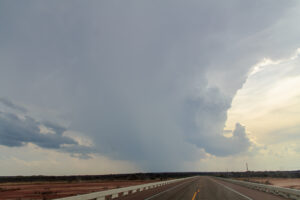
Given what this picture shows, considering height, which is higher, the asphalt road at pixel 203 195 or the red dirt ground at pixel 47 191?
the asphalt road at pixel 203 195

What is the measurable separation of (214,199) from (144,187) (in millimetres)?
12886

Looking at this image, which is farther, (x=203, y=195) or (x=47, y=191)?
(x=47, y=191)

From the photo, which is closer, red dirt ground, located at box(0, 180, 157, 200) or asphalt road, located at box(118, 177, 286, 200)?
asphalt road, located at box(118, 177, 286, 200)

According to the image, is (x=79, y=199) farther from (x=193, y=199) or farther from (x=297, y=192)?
(x=297, y=192)

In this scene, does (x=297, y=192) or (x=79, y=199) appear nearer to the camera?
(x=79, y=199)

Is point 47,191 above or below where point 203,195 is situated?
below

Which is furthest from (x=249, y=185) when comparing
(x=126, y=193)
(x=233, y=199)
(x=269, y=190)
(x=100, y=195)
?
(x=100, y=195)

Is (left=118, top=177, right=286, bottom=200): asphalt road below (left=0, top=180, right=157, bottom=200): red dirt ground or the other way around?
the other way around

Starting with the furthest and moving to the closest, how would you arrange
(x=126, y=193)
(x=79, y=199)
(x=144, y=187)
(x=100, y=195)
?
(x=144, y=187), (x=126, y=193), (x=100, y=195), (x=79, y=199)

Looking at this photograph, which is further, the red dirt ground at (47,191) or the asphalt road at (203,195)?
the red dirt ground at (47,191)

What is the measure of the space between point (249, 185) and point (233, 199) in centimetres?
1702

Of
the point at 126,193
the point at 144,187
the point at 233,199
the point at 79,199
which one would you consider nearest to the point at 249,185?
the point at 144,187

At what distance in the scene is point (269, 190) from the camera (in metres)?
20.8

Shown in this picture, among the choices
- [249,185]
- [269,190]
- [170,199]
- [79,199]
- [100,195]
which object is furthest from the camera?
[249,185]
